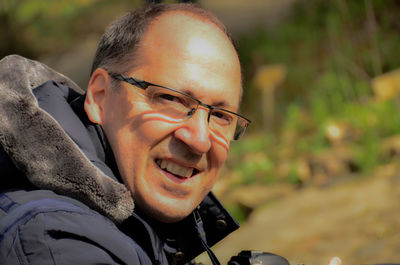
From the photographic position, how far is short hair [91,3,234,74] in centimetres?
166

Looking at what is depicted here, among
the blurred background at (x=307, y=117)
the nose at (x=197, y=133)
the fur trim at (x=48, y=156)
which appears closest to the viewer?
the fur trim at (x=48, y=156)

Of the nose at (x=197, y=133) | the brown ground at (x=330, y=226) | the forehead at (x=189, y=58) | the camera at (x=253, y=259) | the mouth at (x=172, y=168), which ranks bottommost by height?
the brown ground at (x=330, y=226)

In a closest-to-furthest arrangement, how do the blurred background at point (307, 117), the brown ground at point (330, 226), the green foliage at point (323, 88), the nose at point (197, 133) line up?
the nose at point (197, 133), the brown ground at point (330, 226), the blurred background at point (307, 117), the green foliage at point (323, 88)

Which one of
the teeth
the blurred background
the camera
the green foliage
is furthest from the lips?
the green foliage

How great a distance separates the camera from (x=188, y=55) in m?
1.60

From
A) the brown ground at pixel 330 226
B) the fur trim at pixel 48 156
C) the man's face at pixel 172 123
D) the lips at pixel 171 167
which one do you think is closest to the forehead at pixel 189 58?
the man's face at pixel 172 123

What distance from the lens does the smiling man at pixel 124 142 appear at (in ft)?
4.00

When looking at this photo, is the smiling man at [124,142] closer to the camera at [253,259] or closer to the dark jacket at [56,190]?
the dark jacket at [56,190]

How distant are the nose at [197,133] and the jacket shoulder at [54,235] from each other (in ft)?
1.25

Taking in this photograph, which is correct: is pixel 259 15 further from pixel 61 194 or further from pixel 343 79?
pixel 61 194

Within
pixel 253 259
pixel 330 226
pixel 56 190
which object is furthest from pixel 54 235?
pixel 330 226

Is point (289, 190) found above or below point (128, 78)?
below

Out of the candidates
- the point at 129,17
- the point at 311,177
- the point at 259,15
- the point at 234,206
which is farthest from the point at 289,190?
the point at 259,15

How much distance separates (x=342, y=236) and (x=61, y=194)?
8.17 feet
